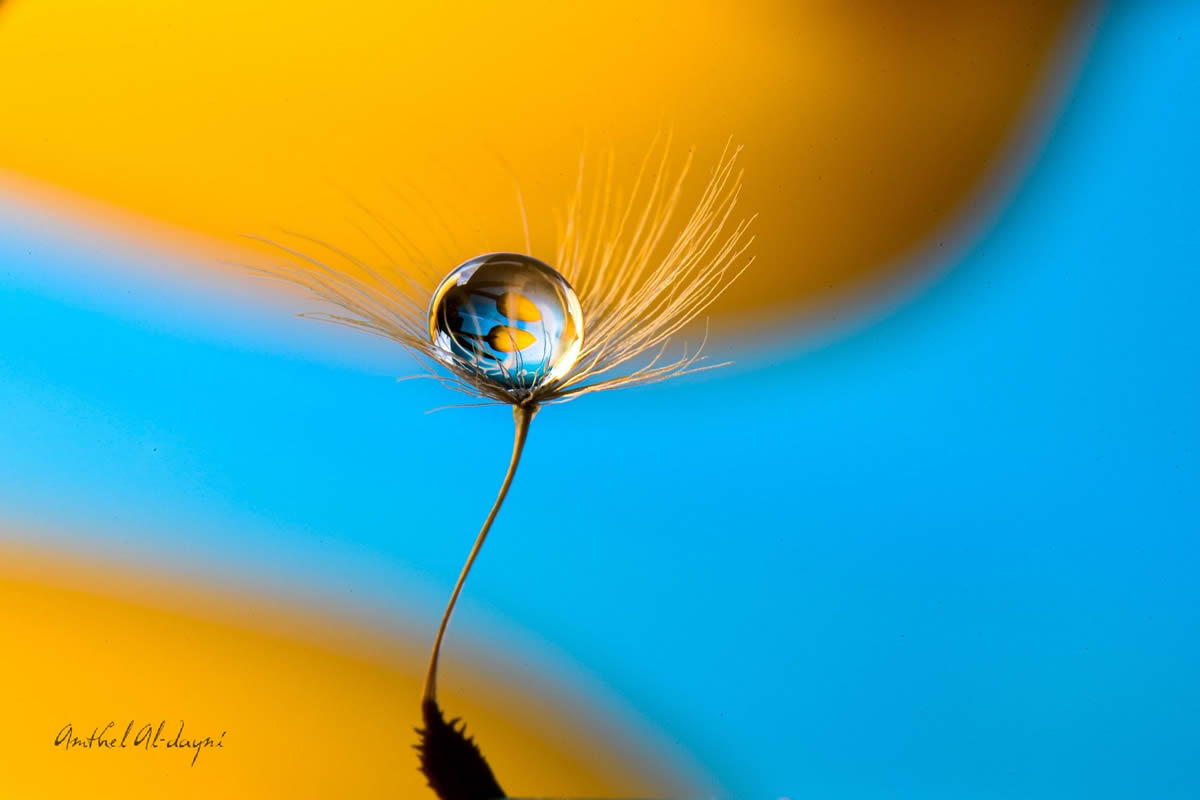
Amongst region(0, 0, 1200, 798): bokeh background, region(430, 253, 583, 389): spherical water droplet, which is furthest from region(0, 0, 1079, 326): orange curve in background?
region(430, 253, 583, 389): spherical water droplet

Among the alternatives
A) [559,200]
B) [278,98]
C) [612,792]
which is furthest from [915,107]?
[612,792]

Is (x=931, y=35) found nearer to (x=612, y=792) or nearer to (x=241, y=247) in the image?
(x=241, y=247)

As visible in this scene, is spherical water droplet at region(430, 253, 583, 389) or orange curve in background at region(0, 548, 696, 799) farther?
orange curve in background at region(0, 548, 696, 799)

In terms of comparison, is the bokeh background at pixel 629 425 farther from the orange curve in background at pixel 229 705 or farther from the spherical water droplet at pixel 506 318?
the spherical water droplet at pixel 506 318

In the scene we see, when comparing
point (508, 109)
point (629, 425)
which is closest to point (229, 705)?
point (629, 425)
